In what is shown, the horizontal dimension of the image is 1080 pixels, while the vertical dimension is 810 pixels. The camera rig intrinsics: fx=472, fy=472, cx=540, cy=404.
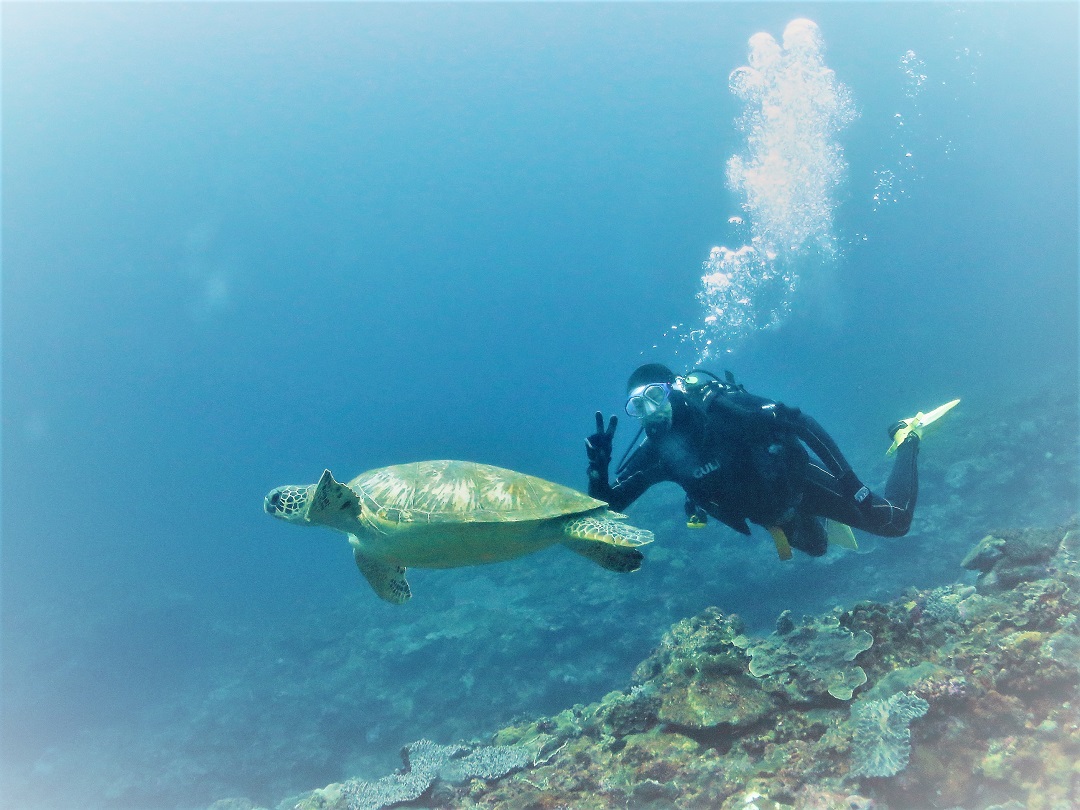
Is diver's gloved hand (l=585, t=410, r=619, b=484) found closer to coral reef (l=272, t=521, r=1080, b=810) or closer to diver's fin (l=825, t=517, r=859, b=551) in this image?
coral reef (l=272, t=521, r=1080, b=810)

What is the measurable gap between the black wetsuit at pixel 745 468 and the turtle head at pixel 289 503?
2582mm

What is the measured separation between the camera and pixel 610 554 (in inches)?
155

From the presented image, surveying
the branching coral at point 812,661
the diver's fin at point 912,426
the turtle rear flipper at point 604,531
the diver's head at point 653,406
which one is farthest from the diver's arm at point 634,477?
the diver's fin at point 912,426

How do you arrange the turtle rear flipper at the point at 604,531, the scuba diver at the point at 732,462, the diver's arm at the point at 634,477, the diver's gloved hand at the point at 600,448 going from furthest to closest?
the diver's arm at the point at 634,477 → the scuba diver at the point at 732,462 → the diver's gloved hand at the point at 600,448 → the turtle rear flipper at the point at 604,531

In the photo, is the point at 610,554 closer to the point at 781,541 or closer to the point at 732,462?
the point at 732,462

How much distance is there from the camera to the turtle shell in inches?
139

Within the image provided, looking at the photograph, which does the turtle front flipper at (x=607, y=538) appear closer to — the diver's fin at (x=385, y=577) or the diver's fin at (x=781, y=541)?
Answer: the diver's fin at (x=385, y=577)

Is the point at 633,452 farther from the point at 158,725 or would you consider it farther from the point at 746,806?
the point at 158,725

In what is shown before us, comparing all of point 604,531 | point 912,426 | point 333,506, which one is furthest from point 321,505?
point 912,426

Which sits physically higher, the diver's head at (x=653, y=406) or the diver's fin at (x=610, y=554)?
the diver's head at (x=653, y=406)

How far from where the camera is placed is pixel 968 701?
11.1 ft

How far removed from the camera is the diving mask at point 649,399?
16.4 feet

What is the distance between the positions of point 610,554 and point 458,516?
1341 millimetres

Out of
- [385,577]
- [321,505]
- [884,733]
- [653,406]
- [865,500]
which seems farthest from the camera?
[865,500]
